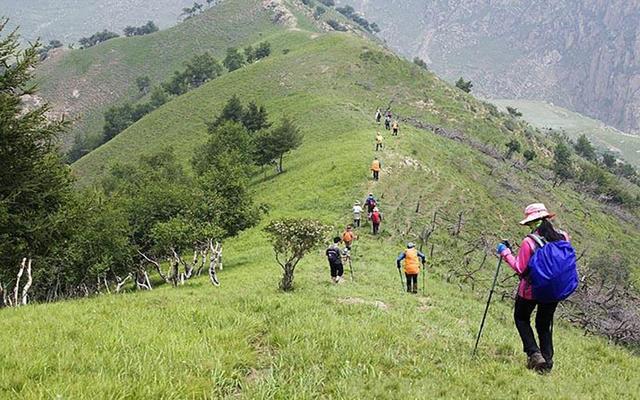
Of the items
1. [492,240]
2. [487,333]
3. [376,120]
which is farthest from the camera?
[376,120]

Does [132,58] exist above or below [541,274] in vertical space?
above

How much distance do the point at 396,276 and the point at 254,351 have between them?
16.5 meters

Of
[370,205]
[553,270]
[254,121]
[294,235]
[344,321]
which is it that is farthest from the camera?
[254,121]

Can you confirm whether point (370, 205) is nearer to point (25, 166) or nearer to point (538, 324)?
point (25, 166)

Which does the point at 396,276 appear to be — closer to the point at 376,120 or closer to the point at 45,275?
the point at 45,275

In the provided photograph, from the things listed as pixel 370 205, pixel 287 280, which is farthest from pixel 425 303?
pixel 370 205

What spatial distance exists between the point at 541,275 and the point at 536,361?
165 cm

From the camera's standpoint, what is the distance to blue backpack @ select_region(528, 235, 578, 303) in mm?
7402

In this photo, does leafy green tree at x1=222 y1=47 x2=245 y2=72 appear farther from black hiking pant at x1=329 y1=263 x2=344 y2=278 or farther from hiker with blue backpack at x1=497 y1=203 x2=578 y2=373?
hiker with blue backpack at x1=497 y1=203 x2=578 y2=373

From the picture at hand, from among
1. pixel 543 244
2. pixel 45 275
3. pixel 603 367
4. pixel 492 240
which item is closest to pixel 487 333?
pixel 603 367

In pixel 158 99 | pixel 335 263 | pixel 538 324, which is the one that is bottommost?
pixel 335 263

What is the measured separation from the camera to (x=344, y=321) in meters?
9.78

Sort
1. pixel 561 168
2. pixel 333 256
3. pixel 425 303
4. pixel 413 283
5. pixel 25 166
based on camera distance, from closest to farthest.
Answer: pixel 25 166 < pixel 425 303 < pixel 413 283 < pixel 333 256 < pixel 561 168

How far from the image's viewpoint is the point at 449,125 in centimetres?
8138
